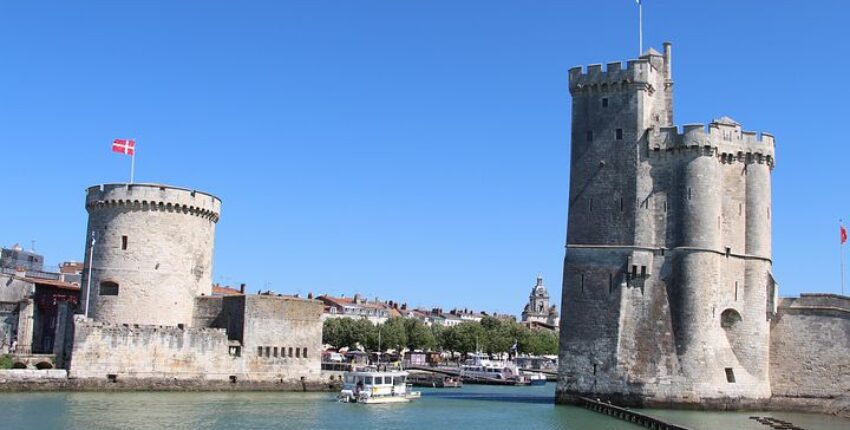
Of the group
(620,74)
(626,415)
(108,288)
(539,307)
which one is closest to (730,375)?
Result: (626,415)

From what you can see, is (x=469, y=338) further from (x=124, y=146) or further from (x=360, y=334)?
(x=124, y=146)

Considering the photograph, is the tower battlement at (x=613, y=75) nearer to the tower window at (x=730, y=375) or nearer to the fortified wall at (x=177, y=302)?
the tower window at (x=730, y=375)

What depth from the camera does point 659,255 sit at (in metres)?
43.4

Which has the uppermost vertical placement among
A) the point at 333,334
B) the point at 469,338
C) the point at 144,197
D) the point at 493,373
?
the point at 144,197

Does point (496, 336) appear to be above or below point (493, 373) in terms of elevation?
above

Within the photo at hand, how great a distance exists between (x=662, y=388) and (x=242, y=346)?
22.2 meters

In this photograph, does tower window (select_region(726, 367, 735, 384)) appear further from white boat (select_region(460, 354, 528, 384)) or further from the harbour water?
white boat (select_region(460, 354, 528, 384))

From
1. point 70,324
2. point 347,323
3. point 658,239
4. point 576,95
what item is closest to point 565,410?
point 658,239

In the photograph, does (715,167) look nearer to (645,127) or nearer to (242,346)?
(645,127)

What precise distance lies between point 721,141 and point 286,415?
75.5ft

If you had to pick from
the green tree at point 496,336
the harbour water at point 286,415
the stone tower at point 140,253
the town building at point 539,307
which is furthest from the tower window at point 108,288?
the town building at point 539,307

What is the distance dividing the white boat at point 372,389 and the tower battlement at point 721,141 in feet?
57.7

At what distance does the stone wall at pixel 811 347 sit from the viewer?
43.0 metres

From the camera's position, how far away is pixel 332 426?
1391 inches
